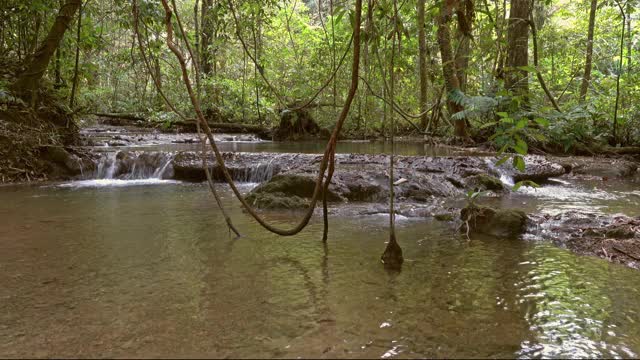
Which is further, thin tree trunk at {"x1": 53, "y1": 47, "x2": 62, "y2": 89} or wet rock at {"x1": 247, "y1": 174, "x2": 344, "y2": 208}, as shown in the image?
thin tree trunk at {"x1": 53, "y1": 47, "x2": 62, "y2": 89}

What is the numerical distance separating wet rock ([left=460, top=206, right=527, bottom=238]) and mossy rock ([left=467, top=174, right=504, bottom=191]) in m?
2.57

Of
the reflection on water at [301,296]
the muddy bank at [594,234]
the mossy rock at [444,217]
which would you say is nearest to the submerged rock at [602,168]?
the muddy bank at [594,234]

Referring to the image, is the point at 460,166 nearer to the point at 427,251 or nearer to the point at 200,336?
the point at 427,251

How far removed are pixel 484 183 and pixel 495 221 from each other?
285cm

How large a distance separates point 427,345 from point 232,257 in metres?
1.85

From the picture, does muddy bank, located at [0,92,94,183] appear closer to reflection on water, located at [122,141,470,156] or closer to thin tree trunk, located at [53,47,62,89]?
thin tree trunk, located at [53,47,62,89]

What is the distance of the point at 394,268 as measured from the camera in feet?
10.8

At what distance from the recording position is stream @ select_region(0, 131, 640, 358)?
7.06 ft

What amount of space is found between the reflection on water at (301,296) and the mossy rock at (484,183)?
2721 millimetres

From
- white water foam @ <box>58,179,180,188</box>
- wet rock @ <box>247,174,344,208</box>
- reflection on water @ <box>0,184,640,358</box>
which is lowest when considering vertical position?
reflection on water @ <box>0,184,640,358</box>

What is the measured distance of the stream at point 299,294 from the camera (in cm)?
215

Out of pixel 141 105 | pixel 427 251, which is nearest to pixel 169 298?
pixel 427 251

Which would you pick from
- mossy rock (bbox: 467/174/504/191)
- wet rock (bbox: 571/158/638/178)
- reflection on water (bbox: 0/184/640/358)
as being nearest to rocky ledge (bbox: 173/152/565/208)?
mossy rock (bbox: 467/174/504/191)

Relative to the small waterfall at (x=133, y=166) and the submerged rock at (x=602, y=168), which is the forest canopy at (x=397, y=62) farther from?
the small waterfall at (x=133, y=166)
